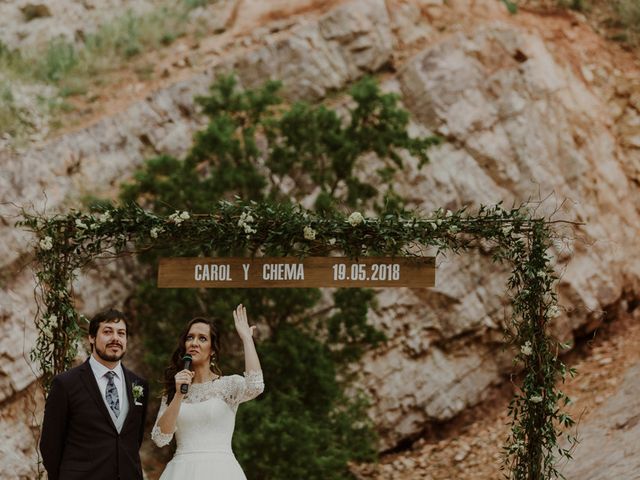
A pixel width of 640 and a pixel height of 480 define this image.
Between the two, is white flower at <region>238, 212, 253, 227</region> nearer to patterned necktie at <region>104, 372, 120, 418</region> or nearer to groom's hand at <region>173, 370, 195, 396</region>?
groom's hand at <region>173, 370, 195, 396</region>

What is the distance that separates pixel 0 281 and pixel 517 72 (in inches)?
367

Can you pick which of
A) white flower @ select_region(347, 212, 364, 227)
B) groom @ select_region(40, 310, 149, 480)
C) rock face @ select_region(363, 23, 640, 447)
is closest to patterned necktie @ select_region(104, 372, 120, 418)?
groom @ select_region(40, 310, 149, 480)

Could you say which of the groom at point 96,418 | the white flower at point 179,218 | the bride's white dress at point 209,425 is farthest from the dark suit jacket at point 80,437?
the white flower at point 179,218

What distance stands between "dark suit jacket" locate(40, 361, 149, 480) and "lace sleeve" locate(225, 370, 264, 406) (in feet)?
3.05

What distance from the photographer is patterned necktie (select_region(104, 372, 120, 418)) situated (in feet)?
18.5

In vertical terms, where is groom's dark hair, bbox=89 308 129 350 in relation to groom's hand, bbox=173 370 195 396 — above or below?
above

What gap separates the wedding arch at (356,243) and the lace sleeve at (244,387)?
1.56m

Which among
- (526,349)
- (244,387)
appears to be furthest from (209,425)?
(526,349)

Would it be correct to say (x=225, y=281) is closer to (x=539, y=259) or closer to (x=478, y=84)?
(x=539, y=259)

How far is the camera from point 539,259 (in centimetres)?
755

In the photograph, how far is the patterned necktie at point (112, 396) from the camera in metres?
5.64

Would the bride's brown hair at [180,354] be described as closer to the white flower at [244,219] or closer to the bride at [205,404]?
the bride at [205,404]

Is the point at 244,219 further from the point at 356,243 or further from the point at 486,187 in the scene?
the point at 486,187

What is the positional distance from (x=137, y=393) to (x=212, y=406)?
0.71 meters
